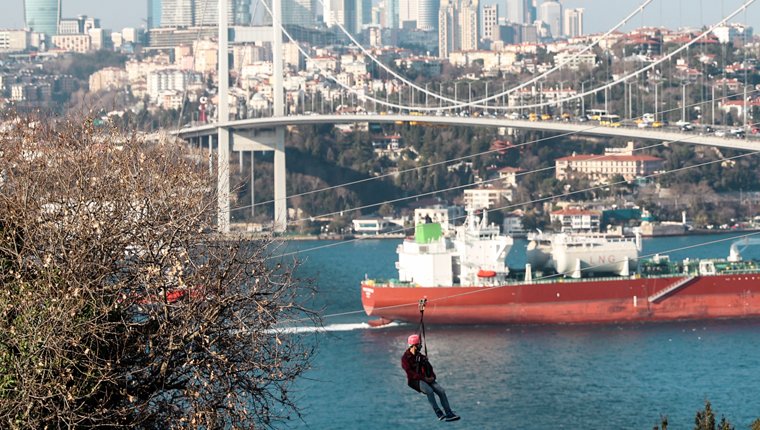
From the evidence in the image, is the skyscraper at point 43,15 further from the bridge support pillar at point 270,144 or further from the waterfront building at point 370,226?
the waterfront building at point 370,226

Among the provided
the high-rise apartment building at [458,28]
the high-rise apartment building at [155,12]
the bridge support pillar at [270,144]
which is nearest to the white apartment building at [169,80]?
the bridge support pillar at [270,144]

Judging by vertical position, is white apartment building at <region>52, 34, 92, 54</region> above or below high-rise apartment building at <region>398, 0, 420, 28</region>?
below

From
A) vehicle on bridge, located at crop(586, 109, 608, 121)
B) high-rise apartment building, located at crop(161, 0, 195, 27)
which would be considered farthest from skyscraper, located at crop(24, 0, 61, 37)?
vehicle on bridge, located at crop(586, 109, 608, 121)

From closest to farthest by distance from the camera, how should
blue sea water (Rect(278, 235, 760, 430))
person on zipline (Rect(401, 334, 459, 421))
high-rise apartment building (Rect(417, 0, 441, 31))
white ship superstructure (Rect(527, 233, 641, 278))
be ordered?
person on zipline (Rect(401, 334, 459, 421)) < blue sea water (Rect(278, 235, 760, 430)) < white ship superstructure (Rect(527, 233, 641, 278)) < high-rise apartment building (Rect(417, 0, 441, 31))

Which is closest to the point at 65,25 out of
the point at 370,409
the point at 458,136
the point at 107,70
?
the point at 107,70

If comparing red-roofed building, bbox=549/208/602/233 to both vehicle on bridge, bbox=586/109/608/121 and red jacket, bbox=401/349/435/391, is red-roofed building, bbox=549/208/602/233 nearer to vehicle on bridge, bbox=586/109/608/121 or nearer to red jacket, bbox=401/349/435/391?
vehicle on bridge, bbox=586/109/608/121

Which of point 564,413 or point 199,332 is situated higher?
point 199,332

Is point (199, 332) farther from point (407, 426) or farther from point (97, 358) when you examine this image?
point (407, 426)
